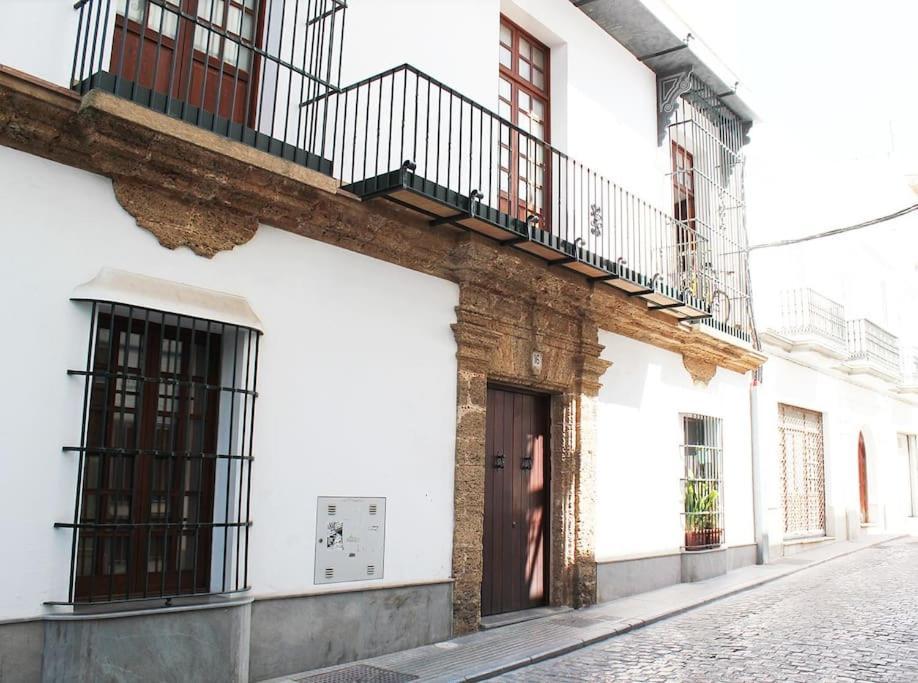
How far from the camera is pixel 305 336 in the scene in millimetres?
5949

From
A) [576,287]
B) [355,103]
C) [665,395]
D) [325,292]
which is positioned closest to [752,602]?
[665,395]

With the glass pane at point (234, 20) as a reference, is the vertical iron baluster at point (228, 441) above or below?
below

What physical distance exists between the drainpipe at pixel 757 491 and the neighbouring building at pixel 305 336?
2.84 m

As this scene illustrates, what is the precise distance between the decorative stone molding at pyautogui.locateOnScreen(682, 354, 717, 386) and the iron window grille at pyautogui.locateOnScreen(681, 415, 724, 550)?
500 millimetres

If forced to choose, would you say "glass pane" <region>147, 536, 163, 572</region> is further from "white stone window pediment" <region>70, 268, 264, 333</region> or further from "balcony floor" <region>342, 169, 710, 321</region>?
"balcony floor" <region>342, 169, 710, 321</region>

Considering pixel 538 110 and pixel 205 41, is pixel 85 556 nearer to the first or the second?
pixel 205 41

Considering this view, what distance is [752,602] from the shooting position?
8922 millimetres

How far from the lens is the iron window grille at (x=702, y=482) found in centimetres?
1040

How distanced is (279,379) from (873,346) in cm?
1404

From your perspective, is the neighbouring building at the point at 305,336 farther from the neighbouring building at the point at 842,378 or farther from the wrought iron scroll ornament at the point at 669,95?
the neighbouring building at the point at 842,378

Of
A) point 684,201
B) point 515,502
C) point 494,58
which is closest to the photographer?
point 494,58

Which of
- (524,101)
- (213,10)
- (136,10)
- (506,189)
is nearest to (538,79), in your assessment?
(524,101)

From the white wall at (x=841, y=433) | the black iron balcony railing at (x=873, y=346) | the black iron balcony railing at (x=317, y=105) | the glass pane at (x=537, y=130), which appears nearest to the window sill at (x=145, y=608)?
the black iron balcony railing at (x=317, y=105)

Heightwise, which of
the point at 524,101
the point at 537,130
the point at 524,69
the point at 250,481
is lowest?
the point at 250,481
